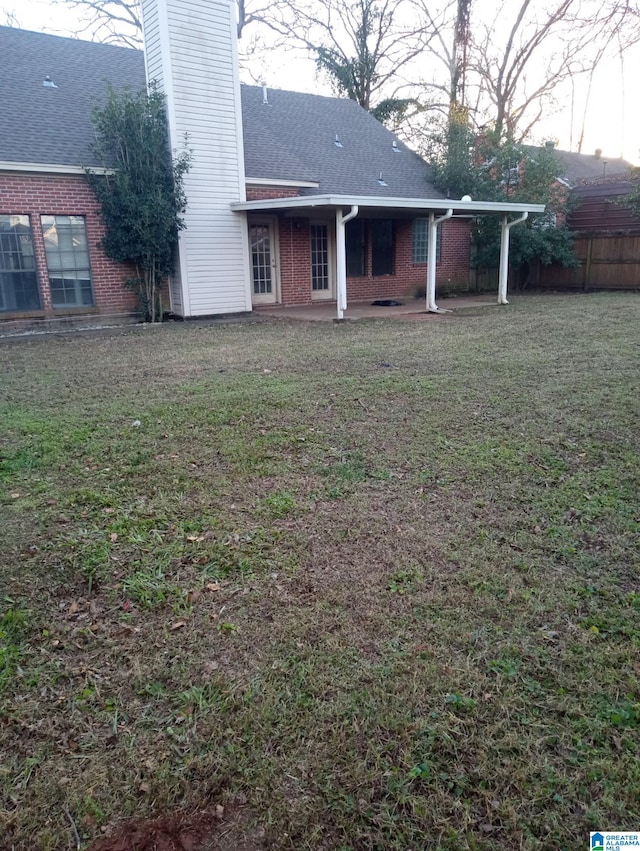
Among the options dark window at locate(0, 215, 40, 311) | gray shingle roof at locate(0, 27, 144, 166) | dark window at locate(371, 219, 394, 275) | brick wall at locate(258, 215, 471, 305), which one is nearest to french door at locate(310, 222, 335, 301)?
brick wall at locate(258, 215, 471, 305)

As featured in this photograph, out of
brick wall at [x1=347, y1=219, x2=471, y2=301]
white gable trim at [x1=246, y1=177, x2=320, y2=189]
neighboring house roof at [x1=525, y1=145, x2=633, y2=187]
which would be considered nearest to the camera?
white gable trim at [x1=246, y1=177, x2=320, y2=189]

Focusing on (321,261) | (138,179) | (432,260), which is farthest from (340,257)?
(321,261)

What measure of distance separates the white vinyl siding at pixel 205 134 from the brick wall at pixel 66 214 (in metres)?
1.31

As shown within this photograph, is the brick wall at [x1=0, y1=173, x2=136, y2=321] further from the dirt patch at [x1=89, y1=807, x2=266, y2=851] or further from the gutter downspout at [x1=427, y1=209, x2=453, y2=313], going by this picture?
the dirt patch at [x1=89, y1=807, x2=266, y2=851]

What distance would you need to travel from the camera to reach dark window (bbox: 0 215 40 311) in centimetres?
1086

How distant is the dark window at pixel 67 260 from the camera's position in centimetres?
1134

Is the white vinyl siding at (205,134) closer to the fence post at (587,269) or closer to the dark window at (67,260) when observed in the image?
the dark window at (67,260)

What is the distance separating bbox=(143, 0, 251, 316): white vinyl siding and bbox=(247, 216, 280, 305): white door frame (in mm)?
1198

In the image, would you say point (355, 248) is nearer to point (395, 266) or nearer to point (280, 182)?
point (395, 266)

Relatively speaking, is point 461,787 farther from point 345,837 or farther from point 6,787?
point 6,787

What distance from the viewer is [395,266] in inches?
688

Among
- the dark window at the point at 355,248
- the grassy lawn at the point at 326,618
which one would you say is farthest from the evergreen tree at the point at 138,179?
the grassy lawn at the point at 326,618

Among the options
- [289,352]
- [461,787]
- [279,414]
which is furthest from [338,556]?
[289,352]

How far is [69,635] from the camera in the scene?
2.68 m
